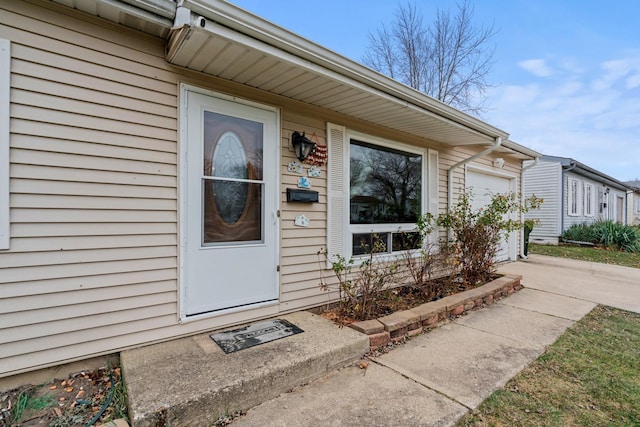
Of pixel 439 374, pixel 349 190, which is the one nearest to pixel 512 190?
pixel 349 190

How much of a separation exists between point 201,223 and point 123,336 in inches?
41.3

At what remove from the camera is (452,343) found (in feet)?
9.83

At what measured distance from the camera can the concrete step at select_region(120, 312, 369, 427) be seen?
1751 mm

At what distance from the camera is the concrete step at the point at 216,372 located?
5.74ft

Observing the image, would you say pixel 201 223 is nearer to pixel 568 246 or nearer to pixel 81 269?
pixel 81 269

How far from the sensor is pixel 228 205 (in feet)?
9.62

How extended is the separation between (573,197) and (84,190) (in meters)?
15.1

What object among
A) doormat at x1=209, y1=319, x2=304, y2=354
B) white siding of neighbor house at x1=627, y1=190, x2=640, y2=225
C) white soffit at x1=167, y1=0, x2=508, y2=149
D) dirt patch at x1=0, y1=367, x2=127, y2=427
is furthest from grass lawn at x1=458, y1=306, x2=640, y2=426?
white siding of neighbor house at x1=627, y1=190, x2=640, y2=225

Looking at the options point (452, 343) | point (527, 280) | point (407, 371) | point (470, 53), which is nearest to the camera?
point (407, 371)

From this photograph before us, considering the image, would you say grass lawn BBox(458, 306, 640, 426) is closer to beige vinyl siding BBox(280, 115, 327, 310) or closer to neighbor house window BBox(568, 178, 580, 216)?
beige vinyl siding BBox(280, 115, 327, 310)

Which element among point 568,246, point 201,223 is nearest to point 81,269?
point 201,223

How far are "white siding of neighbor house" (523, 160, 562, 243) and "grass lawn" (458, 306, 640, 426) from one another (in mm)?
9429

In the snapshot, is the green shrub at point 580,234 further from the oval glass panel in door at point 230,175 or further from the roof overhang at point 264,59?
the oval glass panel in door at point 230,175

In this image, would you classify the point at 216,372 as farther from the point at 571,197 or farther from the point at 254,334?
the point at 571,197
